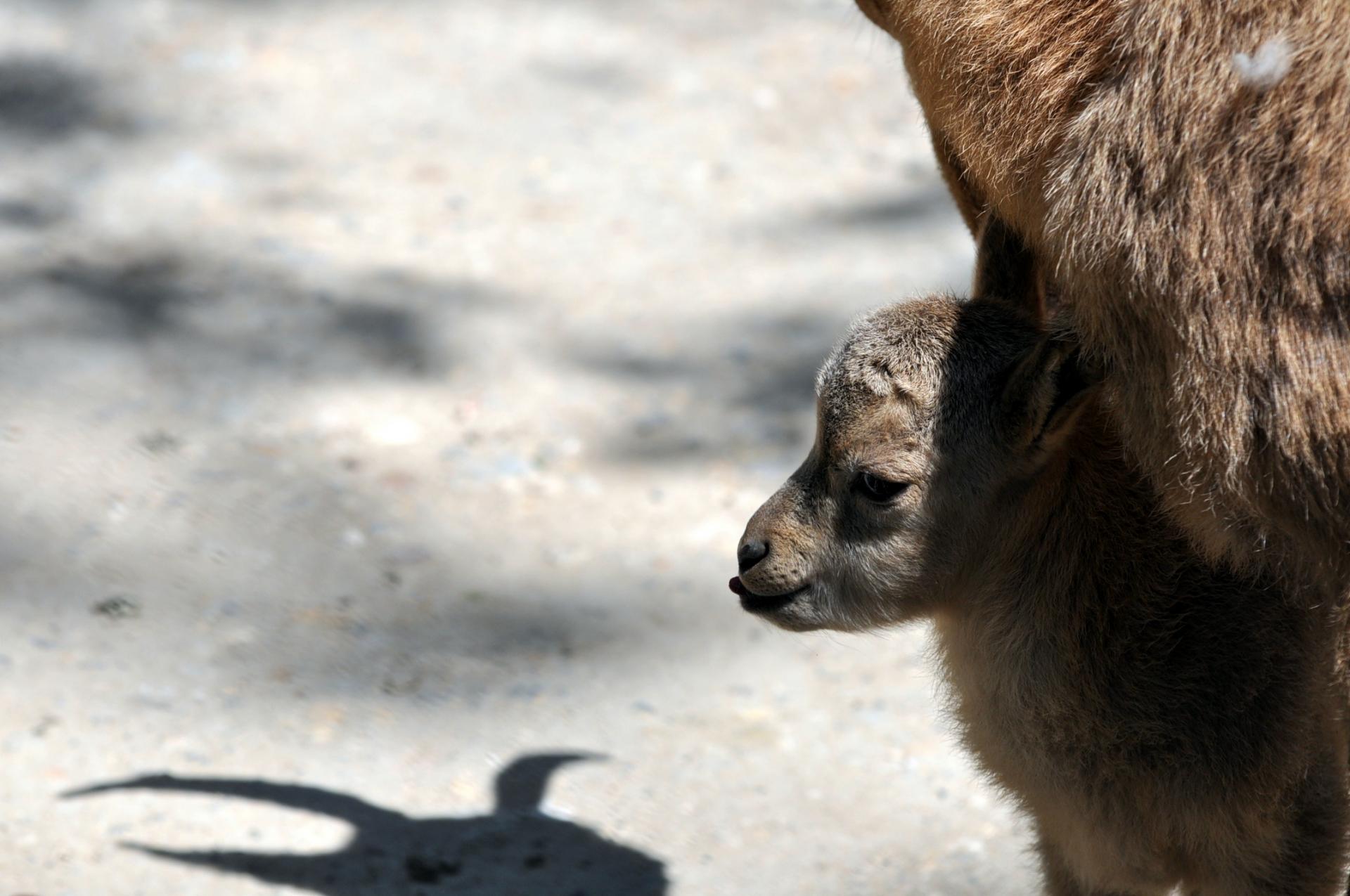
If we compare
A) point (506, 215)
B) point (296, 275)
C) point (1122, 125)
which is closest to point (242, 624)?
point (296, 275)

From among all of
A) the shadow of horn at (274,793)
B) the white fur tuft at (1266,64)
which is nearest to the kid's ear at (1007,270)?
the white fur tuft at (1266,64)

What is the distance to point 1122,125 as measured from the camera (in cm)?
205

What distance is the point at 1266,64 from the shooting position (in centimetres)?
195

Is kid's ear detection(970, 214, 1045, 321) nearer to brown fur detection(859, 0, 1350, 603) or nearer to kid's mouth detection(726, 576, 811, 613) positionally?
brown fur detection(859, 0, 1350, 603)

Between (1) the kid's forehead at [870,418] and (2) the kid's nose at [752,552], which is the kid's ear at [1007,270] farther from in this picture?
(2) the kid's nose at [752,552]

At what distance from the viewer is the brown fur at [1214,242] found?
192 centimetres

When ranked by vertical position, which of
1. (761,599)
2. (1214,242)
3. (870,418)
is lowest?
(761,599)

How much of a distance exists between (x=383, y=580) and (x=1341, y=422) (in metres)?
2.85

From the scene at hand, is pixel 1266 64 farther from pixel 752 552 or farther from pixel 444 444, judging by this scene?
pixel 444 444

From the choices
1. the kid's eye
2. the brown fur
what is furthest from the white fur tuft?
the kid's eye

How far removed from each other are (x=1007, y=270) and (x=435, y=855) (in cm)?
177

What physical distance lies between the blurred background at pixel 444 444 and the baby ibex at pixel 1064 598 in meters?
0.85

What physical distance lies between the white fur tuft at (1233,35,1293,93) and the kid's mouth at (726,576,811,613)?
45.1 inches

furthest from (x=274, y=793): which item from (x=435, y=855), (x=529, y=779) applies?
(x=529, y=779)
